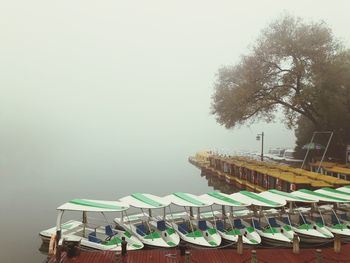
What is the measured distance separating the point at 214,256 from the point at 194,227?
13.9ft

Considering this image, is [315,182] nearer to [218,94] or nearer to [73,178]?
[218,94]

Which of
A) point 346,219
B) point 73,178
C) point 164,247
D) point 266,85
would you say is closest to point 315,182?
point 346,219

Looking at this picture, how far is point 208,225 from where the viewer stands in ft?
70.6

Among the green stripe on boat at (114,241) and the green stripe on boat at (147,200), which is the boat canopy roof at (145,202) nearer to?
the green stripe on boat at (147,200)

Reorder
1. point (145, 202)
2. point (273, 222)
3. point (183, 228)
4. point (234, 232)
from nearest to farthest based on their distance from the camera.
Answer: point (234, 232)
point (183, 228)
point (273, 222)
point (145, 202)

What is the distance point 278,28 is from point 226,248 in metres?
35.9

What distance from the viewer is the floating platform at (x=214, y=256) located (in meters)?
16.0

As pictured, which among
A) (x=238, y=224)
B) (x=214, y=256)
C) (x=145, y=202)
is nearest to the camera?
(x=214, y=256)

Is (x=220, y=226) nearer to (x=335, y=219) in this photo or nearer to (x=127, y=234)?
(x=127, y=234)

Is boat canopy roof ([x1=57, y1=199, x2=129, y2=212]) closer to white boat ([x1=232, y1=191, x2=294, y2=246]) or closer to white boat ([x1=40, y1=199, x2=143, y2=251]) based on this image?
white boat ([x1=40, y1=199, x2=143, y2=251])

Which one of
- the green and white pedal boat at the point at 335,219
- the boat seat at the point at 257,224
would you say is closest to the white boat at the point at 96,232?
the boat seat at the point at 257,224

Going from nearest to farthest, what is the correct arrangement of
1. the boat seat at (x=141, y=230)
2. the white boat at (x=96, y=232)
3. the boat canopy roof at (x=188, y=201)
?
1. the white boat at (x=96, y=232)
2. the boat seat at (x=141, y=230)
3. the boat canopy roof at (x=188, y=201)

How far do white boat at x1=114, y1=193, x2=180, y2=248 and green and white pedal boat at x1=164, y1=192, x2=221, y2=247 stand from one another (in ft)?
1.87

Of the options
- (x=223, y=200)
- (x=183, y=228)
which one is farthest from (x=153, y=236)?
(x=223, y=200)
